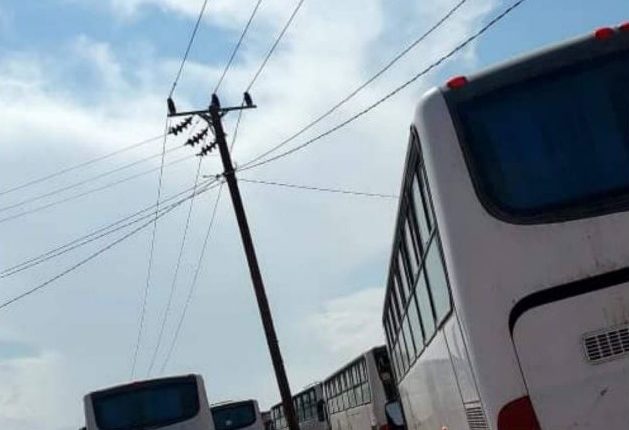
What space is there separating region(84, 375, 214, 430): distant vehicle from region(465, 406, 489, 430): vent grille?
1345 centimetres

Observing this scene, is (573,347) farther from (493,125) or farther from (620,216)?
(493,125)

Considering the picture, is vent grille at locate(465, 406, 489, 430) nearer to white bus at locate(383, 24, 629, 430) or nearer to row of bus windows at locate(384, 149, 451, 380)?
white bus at locate(383, 24, 629, 430)

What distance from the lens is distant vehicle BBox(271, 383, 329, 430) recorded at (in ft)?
122

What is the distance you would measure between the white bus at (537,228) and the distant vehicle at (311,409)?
102 feet

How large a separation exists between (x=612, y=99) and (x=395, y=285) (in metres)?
5.41

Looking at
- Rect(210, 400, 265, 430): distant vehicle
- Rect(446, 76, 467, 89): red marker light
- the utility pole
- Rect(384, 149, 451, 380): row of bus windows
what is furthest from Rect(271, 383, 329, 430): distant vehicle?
Rect(446, 76, 467, 89): red marker light

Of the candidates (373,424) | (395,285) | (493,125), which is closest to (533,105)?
(493,125)

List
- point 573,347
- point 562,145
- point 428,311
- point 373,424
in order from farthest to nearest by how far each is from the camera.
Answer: point 373,424
point 428,311
point 562,145
point 573,347

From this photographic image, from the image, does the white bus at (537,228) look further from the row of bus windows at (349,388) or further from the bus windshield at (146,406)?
the row of bus windows at (349,388)

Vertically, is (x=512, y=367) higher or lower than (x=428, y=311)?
lower

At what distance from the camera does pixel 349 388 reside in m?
32.0

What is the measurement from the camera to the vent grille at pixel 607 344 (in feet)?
16.9

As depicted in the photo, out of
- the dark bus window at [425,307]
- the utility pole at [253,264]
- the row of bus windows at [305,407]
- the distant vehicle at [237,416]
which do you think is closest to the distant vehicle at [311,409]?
the row of bus windows at [305,407]

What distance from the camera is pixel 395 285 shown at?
425 inches
